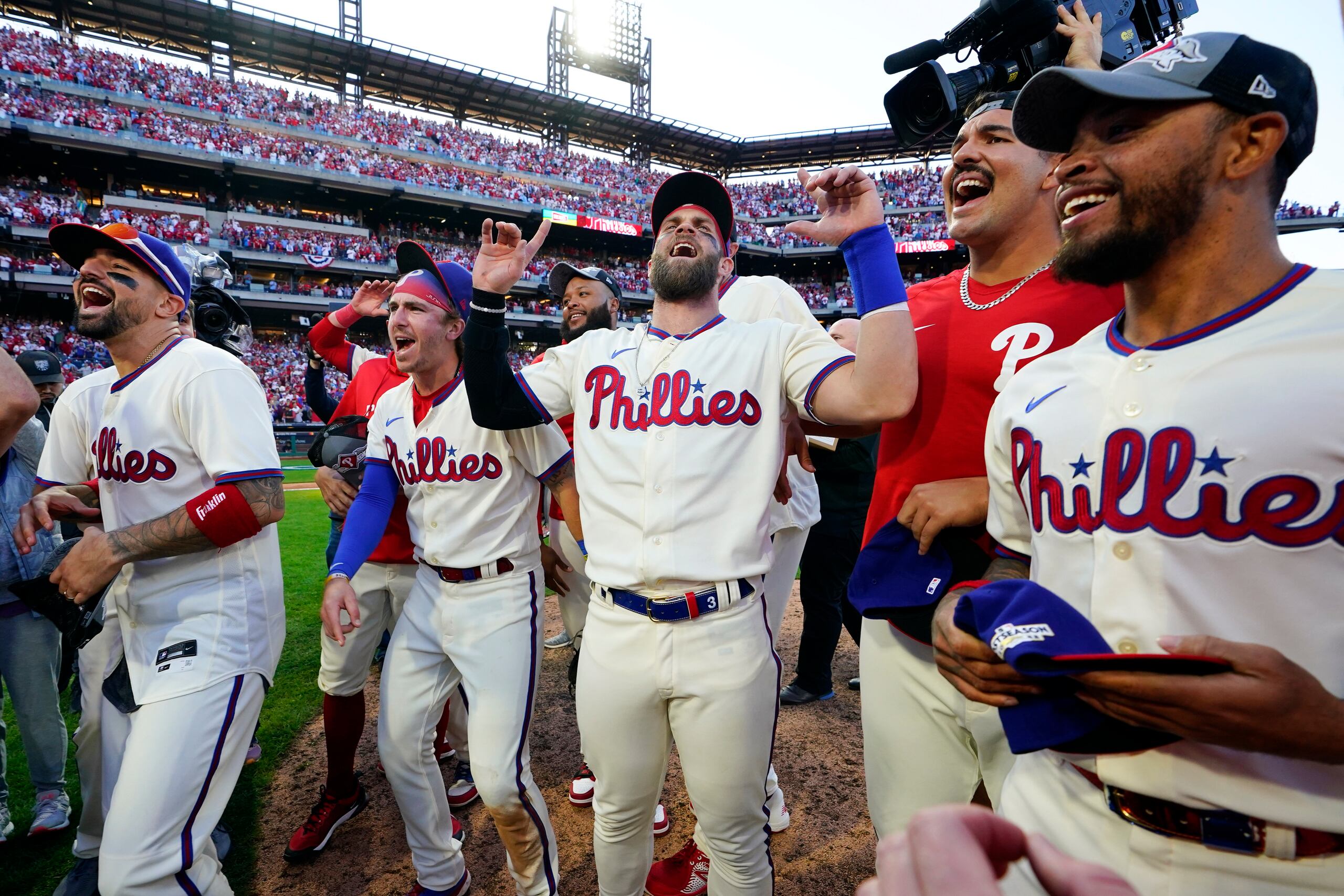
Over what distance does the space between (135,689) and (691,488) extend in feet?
6.87

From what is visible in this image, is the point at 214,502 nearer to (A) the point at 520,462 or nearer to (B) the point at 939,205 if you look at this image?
(A) the point at 520,462

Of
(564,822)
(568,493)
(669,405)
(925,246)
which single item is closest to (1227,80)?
(669,405)

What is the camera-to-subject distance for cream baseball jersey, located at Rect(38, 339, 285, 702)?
2.38 meters

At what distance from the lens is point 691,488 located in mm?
2145

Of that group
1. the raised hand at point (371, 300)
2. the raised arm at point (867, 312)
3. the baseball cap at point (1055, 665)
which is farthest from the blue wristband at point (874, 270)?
the raised hand at point (371, 300)

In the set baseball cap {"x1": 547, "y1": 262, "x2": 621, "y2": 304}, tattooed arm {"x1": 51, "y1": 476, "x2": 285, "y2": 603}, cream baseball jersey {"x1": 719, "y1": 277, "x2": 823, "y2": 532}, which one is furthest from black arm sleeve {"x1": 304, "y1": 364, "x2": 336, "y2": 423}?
cream baseball jersey {"x1": 719, "y1": 277, "x2": 823, "y2": 532}

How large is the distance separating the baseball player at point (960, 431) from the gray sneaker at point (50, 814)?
3732mm

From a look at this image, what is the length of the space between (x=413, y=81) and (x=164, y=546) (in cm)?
4108

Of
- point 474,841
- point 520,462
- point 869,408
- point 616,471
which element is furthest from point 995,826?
point 474,841

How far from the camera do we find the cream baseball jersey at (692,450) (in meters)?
2.12

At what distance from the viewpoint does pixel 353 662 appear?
3176mm

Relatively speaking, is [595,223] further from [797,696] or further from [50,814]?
[50,814]

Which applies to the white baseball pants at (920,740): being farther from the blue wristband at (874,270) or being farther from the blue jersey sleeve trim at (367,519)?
the blue jersey sleeve trim at (367,519)

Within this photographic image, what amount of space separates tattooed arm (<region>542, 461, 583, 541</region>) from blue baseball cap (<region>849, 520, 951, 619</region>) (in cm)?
126
